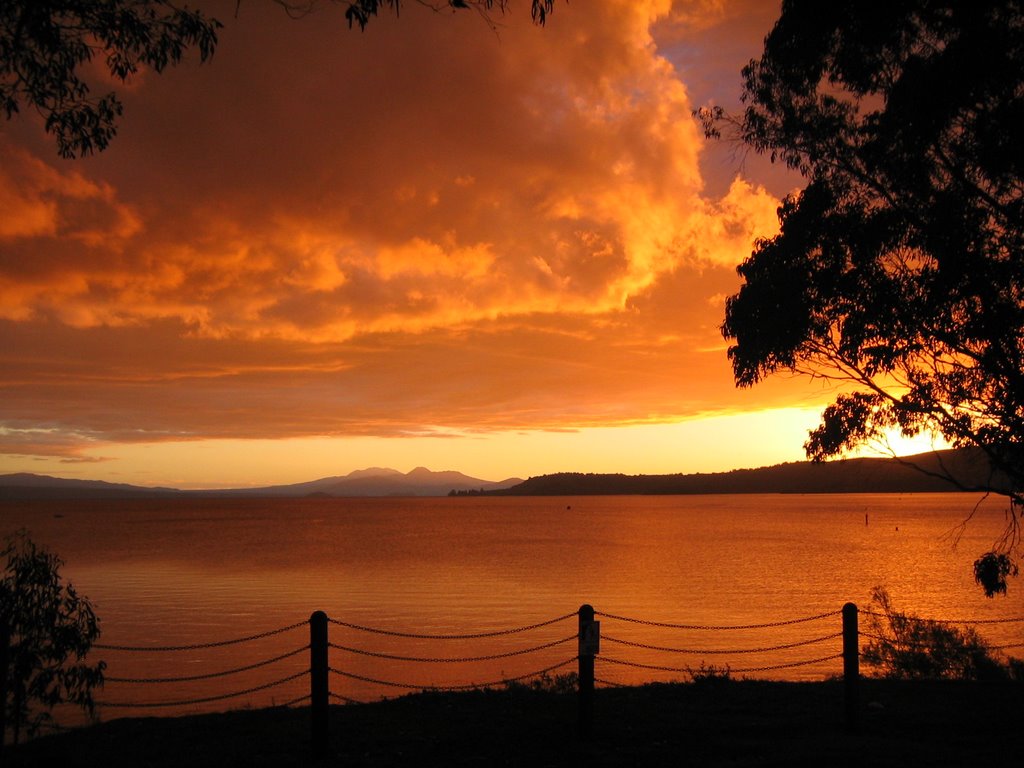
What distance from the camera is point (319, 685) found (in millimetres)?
9273

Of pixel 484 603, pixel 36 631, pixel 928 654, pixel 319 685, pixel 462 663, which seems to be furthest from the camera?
pixel 484 603

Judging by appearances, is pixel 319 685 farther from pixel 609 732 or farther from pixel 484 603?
pixel 484 603

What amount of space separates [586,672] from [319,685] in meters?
3.12

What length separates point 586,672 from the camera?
986 centimetres

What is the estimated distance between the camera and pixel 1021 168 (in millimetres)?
14180

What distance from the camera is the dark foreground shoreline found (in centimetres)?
907

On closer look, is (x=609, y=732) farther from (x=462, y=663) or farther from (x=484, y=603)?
(x=484, y=603)

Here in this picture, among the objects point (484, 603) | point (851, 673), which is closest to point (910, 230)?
point (851, 673)

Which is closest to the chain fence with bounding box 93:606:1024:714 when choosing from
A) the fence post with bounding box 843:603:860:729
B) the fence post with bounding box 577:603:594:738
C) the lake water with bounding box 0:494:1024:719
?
the lake water with bounding box 0:494:1024:719

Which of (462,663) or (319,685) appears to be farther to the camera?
(462,663)

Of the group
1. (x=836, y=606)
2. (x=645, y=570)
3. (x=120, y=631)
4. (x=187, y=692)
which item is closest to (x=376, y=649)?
(x=187, y=692)

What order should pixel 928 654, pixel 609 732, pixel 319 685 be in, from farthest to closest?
pixel 928 654 < pixel 609 732 < pixel 319 685

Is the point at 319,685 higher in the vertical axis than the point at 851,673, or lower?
higher

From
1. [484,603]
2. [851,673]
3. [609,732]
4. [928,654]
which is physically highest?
[851,673]
